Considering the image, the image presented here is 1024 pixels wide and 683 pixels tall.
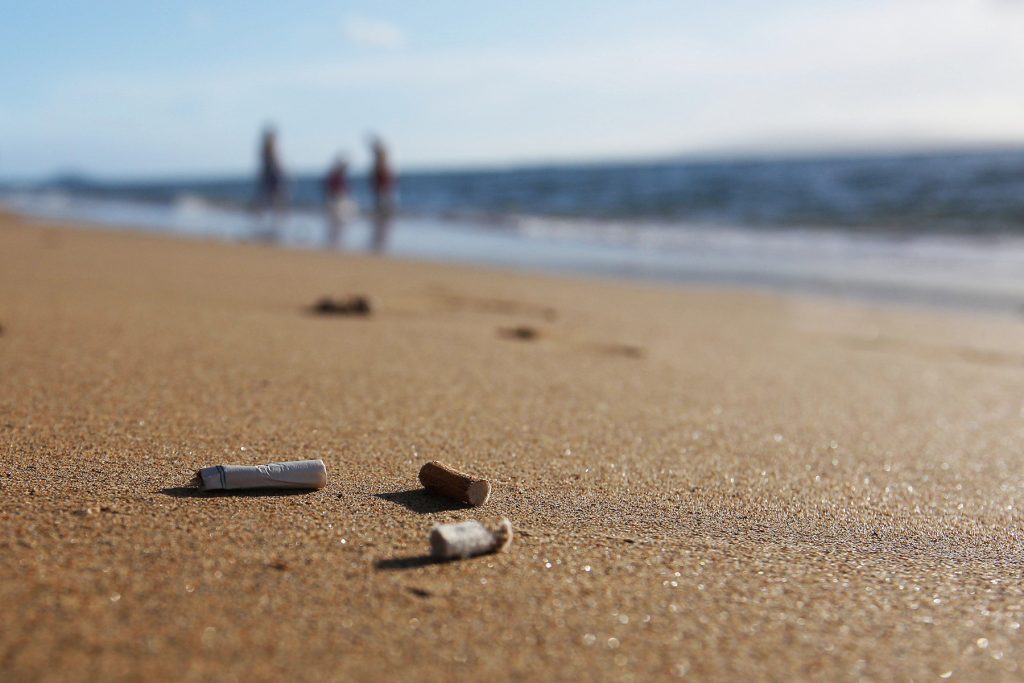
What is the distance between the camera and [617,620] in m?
1.17

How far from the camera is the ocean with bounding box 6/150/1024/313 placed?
733 centimetres

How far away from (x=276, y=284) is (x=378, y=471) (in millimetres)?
3410

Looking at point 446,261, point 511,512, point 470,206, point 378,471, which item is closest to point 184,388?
point 378,471

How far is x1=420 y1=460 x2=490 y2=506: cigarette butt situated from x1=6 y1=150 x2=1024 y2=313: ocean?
16.8ft

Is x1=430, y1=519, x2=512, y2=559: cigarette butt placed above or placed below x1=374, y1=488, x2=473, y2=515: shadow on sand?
above

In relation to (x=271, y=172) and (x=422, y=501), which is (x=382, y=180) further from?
(x=422, y=501)

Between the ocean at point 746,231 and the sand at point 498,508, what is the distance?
4.02 metres

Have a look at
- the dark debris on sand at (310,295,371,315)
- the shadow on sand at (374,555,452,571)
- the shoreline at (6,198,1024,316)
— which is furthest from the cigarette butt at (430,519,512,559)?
the shoreline at (6,198,1024,316)

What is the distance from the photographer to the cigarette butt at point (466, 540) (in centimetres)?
129

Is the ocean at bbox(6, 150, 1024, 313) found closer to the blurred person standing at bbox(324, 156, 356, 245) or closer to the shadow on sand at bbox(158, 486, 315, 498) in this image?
the blurred person standing at bbox(324, 156, 356, 245)

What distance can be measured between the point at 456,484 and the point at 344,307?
2377 millimetres

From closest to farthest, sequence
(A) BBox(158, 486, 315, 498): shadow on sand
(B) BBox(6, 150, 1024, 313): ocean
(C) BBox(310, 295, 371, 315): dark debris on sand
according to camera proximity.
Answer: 1. (A) BBox(158, 486, 315, 498): shadow on sand
2. (C) BBox(310, 295, 371, 315): dark debris on sand
3. (B) BBox(6, 150, 1024, 313): ocean

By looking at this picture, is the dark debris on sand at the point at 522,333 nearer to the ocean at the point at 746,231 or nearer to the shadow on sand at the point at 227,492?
the shadow on sand at the point at 227,492

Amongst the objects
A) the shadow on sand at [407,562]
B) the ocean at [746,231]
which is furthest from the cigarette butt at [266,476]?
the ocean at [746,231]
